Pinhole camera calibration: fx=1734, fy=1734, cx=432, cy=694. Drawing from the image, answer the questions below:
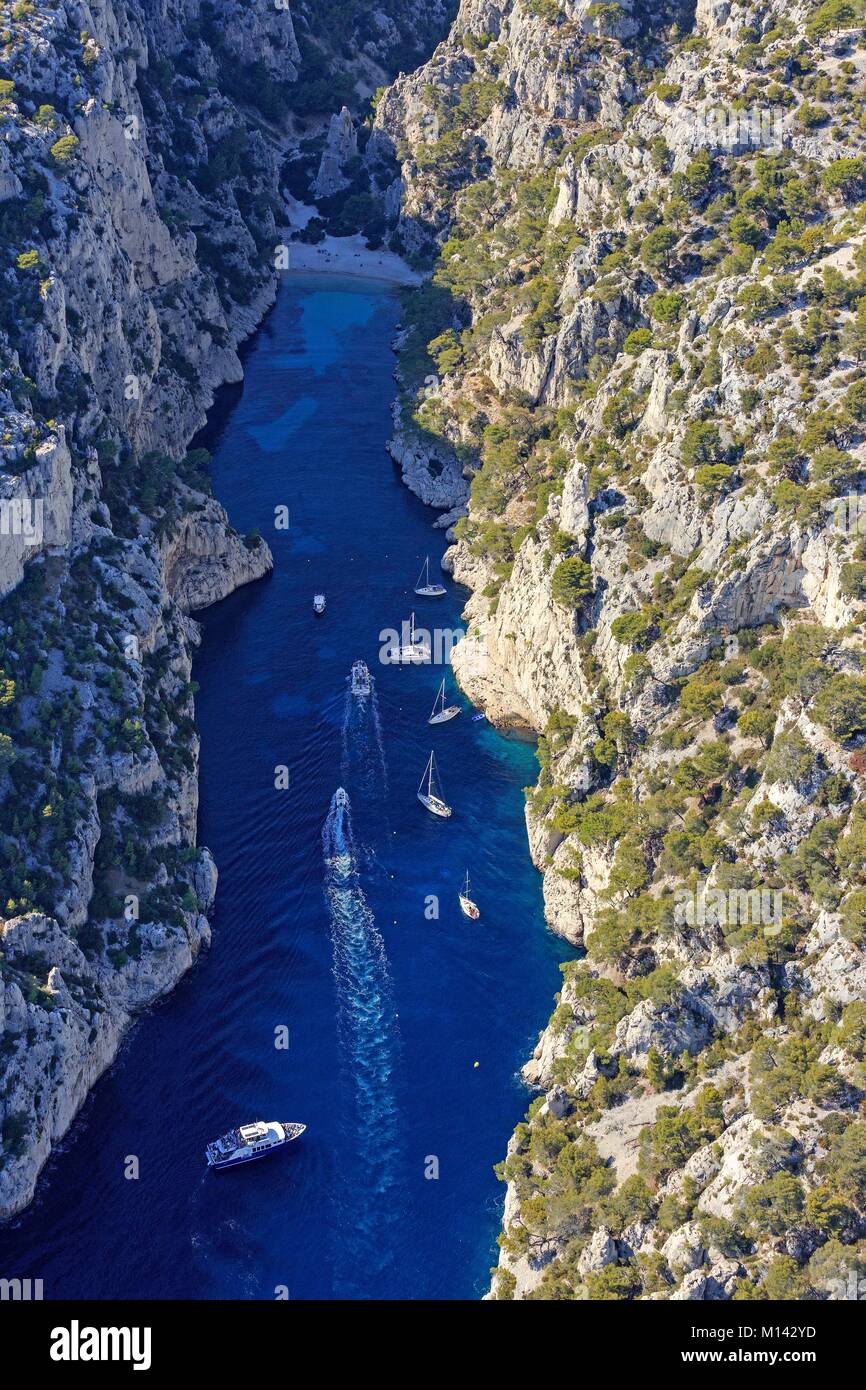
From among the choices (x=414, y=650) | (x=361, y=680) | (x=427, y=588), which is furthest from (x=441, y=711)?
(x=427, y=588)

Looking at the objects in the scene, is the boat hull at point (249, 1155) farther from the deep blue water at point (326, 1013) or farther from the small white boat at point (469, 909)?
the small white boat at point (469, 909)

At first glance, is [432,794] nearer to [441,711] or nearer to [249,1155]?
[441,711]

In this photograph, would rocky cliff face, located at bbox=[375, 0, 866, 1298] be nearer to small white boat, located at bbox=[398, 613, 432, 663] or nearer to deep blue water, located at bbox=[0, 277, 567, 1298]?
deep blue water, located at bbox=[0, 277, 567, 1298]

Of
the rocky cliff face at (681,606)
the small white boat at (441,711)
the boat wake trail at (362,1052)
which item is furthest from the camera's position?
the small white boat at (441,711)

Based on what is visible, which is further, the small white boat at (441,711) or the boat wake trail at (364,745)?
the small white boat at (441,711)

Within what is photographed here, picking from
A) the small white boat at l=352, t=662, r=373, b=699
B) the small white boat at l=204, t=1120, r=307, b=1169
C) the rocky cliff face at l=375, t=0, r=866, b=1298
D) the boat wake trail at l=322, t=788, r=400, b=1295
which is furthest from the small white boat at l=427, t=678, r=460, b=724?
the small white boat at l=204, t=1120, r=307, b=1169

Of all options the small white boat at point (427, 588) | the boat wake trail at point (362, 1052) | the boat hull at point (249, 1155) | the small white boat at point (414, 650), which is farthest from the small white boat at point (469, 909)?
the small white boat at point (427, 588)

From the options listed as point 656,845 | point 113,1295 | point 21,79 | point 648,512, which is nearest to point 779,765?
point 656,845

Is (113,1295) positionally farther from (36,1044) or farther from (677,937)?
(677,937)
